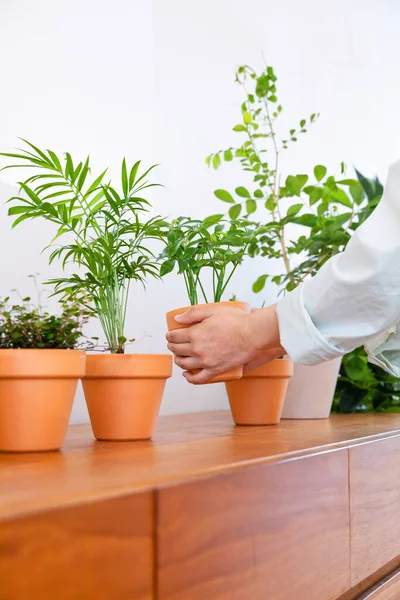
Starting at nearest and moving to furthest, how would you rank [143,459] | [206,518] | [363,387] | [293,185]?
[206,518] < [143,459] < [293,185] < [363,387]

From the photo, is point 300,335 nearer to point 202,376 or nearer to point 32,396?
point 202,376

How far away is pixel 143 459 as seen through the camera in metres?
0.66

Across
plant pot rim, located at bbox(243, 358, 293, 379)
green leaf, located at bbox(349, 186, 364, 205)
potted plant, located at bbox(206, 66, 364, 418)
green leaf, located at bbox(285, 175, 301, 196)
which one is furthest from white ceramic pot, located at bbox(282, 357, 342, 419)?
green leaf, located at bbox(349, 186, 364, 205)

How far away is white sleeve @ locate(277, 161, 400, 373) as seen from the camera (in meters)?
0.84

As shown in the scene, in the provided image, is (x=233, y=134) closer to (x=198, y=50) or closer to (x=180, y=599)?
(x=198, y=50)

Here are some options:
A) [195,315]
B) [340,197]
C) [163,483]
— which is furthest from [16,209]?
[340,197]

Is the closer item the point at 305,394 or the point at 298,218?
the point at 305,394

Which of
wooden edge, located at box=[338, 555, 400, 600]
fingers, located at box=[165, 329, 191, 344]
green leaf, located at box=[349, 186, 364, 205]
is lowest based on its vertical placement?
wooden edge, located at box=[338, 555, 400, 600]

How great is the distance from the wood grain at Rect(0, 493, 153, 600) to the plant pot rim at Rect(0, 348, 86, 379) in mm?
284

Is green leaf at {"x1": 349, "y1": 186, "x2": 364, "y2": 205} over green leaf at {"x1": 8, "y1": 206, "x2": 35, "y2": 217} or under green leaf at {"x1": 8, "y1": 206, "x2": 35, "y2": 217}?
over

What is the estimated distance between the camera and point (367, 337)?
90 cm

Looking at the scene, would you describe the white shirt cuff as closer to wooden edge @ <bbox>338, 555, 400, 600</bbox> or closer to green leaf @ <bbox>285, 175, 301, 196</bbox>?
wooden edge @ <bbox>338, 555, 400, 600</bbox>

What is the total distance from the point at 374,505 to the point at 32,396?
1.58 feet

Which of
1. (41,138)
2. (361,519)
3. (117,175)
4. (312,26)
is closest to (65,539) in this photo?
(361,519)
